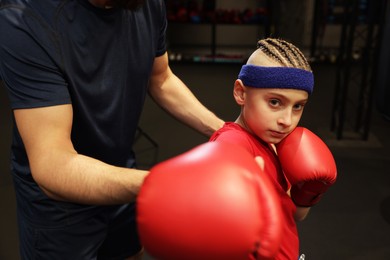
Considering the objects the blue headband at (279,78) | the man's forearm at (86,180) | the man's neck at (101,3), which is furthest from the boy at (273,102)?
the man's neck at (101,3)

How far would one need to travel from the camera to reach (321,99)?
14.1 ft

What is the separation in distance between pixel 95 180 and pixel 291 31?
519 centimetres

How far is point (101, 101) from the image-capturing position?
3.44ft

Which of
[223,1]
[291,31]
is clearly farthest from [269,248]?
[223,1]

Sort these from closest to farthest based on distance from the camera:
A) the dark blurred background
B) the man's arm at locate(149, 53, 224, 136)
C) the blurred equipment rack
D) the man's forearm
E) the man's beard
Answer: the man's forearm < the man's beard < the man's arm at locate(149, 53, 224, 136) < the dark blurred background < the blurred equipment rack

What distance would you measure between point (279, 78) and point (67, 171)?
0.48 meters

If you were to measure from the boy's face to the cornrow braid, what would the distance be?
0.06m

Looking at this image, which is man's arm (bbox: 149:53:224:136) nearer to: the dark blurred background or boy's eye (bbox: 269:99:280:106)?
boy's eye (bbox: 269:99:280:106)

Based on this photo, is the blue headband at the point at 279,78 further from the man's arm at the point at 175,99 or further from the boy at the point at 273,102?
the man's arm at the point at 175,99

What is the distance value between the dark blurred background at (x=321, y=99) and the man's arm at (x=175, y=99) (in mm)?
1078

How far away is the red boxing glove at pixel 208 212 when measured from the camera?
0.61 metres

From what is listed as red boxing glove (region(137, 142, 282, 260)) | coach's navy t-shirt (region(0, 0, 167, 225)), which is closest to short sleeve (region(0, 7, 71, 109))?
coach's navy t-shirt (region(0, 0, 167, 225))

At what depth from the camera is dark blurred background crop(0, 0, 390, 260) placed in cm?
228

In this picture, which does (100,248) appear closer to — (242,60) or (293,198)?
(293,198)
